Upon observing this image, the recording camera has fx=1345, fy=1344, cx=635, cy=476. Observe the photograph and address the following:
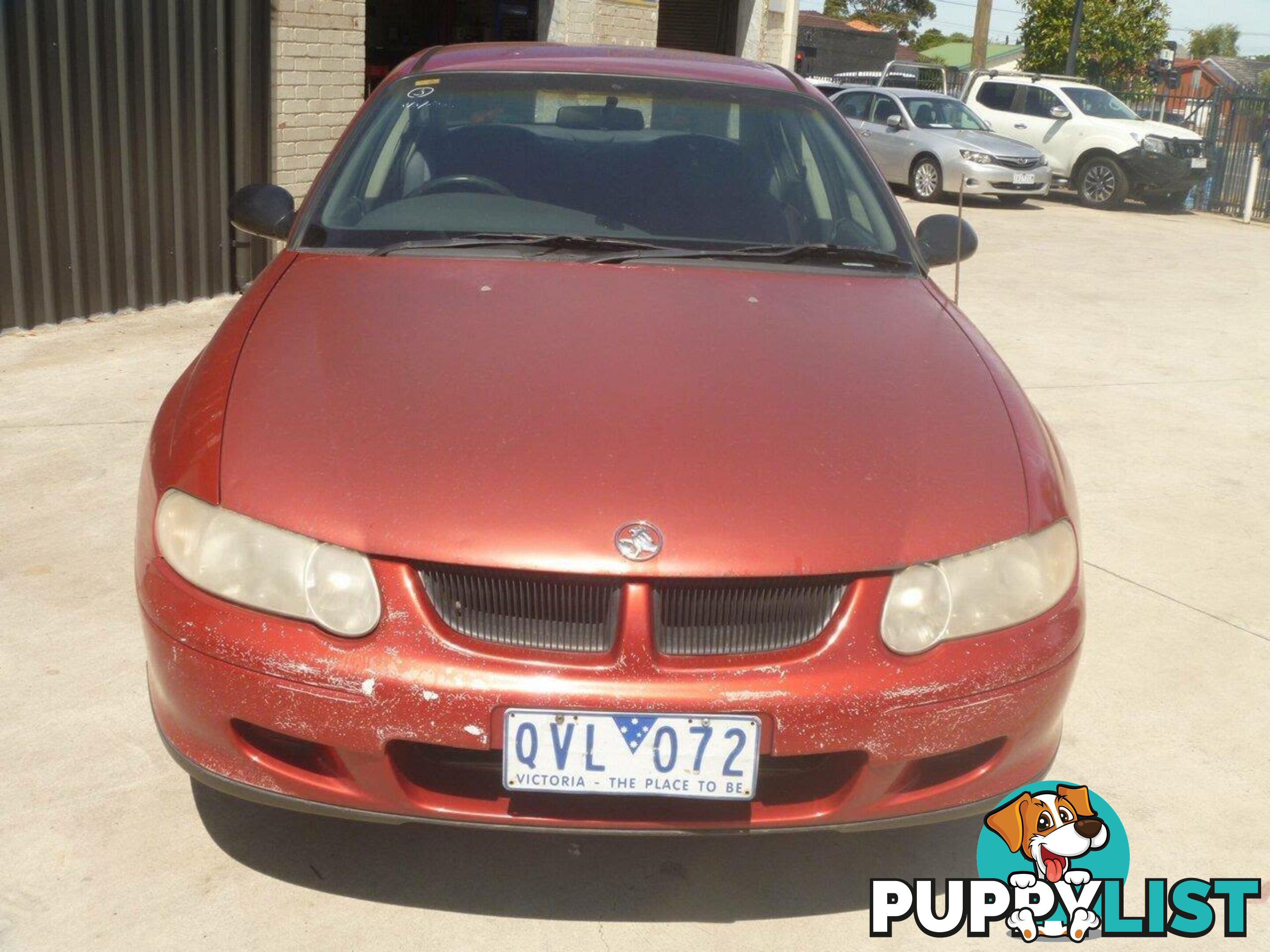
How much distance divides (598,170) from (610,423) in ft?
4.23

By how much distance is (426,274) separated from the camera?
302 cm

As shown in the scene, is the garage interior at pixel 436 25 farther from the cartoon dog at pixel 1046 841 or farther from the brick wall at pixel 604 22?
the cartoon dog at pixel 1046 841

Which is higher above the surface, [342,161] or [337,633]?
[342,161]

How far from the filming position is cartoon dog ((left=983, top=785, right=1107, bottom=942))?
248 cm

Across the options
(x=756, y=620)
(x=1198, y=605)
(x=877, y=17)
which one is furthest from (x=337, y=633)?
(x=877, y=17)

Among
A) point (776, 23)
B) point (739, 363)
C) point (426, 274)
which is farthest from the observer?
point (776, 23)

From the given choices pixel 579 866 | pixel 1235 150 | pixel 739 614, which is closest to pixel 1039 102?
pixel 1235 150

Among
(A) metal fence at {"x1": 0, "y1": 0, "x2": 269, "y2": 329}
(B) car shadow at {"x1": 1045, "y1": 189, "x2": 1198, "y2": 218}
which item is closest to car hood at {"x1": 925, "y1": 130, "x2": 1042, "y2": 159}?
(B) car shadow at {"x1": 1045, "y1": 189, "x2": 1198, "y2": 218}

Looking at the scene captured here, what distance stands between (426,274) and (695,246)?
2.19ft

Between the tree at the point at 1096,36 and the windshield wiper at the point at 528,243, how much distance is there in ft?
94.2

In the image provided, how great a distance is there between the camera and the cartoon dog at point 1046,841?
2.48 meters

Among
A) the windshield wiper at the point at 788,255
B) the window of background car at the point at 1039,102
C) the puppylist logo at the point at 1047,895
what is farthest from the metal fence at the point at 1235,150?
the puppylist logo at the point at 1047,895

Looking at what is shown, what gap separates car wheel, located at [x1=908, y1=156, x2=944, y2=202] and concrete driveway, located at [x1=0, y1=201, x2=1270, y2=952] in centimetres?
1165

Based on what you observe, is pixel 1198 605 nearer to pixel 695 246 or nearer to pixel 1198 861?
pixel 1198 861
